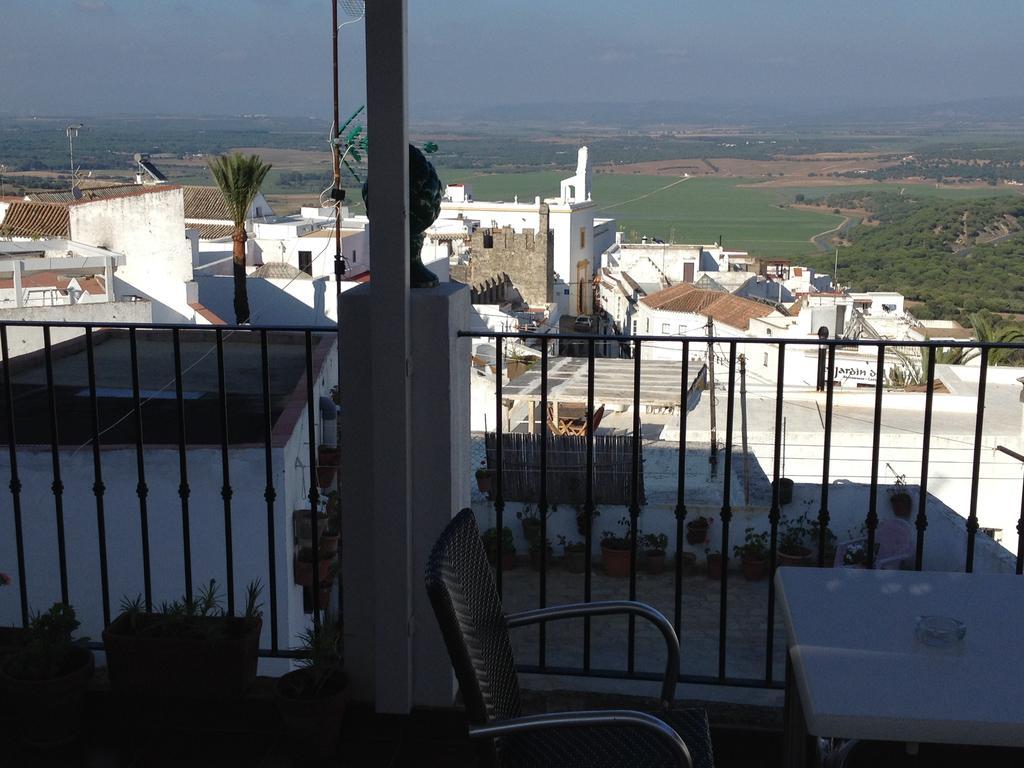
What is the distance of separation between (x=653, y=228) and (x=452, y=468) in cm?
5593

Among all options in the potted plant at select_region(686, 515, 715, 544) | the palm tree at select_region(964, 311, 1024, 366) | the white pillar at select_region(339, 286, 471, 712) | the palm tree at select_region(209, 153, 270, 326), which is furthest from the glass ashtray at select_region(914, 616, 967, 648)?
the palm tree at select_region(209, 153, 270, 326)

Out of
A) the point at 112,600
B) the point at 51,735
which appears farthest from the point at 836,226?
the point at 51,735

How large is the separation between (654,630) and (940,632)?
5.57 meters

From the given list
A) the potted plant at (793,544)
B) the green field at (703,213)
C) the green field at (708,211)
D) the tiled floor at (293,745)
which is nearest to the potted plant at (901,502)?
the potted plant at (793,544)

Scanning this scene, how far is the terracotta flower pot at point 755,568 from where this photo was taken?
8180 millimetres

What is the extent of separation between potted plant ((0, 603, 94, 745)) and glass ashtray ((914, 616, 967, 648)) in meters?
2.20

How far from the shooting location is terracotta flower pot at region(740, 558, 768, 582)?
8180 mm

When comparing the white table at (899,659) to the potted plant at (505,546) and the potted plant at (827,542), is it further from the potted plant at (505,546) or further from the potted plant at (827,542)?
the potted plant at (827,542)

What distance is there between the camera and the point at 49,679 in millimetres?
2889

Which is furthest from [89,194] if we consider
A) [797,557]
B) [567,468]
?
[797,557]

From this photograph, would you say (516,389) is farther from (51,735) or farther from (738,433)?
(51,735)

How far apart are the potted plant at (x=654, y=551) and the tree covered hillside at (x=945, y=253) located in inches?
157

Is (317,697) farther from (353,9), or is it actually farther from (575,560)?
(575,560)

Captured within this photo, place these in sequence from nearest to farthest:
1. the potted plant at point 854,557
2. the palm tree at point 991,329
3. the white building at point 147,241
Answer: the potted plant at point 854,557 < the palm tree at point 991,329 < the white building at point 147,241
